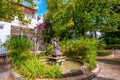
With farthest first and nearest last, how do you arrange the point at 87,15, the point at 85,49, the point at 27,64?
the point at 87,15 → the point at 85,49 → the point at 27,64

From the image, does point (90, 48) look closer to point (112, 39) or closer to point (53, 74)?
point (53, 74)

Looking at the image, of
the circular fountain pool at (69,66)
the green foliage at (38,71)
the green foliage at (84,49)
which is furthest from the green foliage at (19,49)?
the green foliage at (84,49)

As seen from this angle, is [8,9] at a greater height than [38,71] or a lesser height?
greater

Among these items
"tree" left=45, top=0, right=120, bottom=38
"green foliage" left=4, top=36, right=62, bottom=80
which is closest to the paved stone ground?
"green foliage" left=4, top=36, right=62, bottom=80

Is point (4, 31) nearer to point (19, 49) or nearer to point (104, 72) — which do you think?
point (19, 49)

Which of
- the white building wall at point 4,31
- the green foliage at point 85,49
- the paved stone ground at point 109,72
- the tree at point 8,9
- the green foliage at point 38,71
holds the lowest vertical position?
the paved stone ground at point 109,72

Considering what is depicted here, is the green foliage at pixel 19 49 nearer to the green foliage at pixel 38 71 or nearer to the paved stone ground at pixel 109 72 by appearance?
the green foliage at pixel 38 71

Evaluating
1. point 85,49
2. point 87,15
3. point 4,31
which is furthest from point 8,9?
point 87,15

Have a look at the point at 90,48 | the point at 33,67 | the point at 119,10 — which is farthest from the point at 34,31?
the point at 119,10

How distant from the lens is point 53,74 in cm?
677

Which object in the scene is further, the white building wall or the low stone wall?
the white building wall

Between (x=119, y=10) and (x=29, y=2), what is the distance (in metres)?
18.9

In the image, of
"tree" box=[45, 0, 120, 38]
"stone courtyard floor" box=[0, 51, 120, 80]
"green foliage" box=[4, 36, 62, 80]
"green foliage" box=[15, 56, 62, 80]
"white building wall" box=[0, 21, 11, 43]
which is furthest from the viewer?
"tree" box=[45, 0, 120, 38]

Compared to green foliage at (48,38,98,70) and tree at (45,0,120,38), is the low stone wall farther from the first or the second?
tree at (45,0,120,38)
